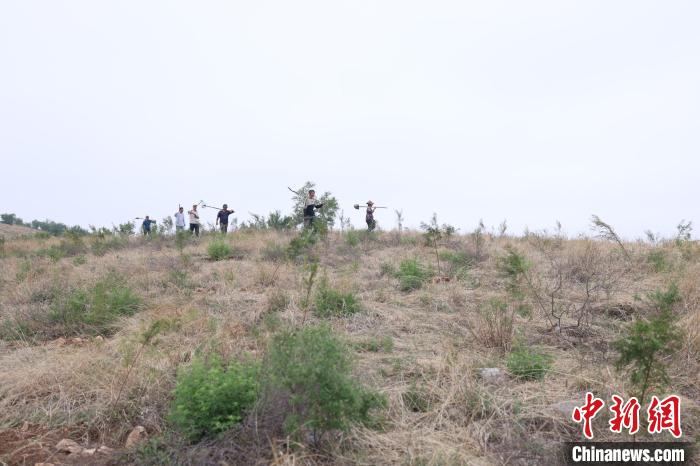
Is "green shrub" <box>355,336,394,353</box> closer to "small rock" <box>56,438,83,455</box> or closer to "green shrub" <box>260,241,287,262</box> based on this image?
"small rock" <box>56,438,83,455</box>

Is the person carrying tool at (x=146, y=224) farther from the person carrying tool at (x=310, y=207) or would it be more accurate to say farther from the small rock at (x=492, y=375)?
the small rock at (x=492, y=375)

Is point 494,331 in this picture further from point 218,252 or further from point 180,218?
point 180,218

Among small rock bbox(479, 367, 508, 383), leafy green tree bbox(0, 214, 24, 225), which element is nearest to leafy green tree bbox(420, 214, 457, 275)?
small rock bbox(479, 367, 508, 383)

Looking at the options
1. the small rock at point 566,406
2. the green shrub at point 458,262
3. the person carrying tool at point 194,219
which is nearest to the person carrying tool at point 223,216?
the person carrying tool at point 194,219

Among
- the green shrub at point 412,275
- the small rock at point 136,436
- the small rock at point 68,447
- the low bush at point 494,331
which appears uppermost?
the green shrub at point 412,275

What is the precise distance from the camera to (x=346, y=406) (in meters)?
2.32

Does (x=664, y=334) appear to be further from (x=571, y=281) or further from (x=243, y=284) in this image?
(x=243, y=284)

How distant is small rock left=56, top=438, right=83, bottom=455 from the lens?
2.66 m

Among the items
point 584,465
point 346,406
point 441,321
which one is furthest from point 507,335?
point 346,406

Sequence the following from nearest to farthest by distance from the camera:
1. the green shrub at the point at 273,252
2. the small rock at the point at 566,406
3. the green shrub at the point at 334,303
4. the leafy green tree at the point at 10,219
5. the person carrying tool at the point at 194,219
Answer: the small rock at the point at 566,406
the green shrub at the point at 334,303
the green shrub at the point at 273,252
the person carrying tool at the point at 194,219
the leafy green tree at the point at 10,219

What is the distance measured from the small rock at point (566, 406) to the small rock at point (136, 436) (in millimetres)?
2574

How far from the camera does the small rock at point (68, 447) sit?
105 inches

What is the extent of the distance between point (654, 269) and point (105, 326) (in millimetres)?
7477

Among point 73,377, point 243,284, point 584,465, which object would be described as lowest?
point 584,465
